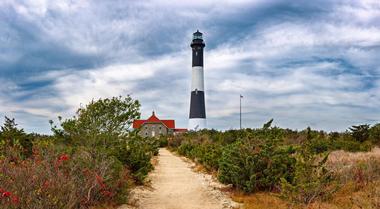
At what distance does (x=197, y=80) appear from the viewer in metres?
47.2

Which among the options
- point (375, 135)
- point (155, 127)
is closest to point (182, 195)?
point (375, 135)

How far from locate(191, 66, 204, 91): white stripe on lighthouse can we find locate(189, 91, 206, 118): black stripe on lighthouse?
61 cm

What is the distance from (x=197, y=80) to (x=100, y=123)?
3535 cm

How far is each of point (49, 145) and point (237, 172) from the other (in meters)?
5.43

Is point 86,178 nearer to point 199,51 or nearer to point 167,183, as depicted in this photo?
point 167,183

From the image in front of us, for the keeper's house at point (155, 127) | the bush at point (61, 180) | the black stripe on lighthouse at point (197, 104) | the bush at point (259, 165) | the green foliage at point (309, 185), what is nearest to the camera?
the bush at point (61, 180)

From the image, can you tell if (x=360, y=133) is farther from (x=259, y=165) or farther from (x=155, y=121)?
(x=155, y=121)

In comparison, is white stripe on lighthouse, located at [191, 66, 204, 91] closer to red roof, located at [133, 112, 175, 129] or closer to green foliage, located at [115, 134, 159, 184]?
red roof, located at [133, 112, 175, 129]

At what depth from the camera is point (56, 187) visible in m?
7.19

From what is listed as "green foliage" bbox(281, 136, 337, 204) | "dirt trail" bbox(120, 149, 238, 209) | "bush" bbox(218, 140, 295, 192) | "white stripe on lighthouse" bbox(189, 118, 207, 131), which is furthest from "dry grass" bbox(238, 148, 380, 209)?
"white stripe on lighthouse" bbox(189, 118, 207, 131)

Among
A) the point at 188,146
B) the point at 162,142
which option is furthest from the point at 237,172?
the point at 162,142

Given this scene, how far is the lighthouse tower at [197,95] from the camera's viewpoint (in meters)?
47.1

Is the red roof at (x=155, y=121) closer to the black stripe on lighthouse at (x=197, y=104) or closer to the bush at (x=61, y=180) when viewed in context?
the black stripe on lighthouse at (x=197, y=104)

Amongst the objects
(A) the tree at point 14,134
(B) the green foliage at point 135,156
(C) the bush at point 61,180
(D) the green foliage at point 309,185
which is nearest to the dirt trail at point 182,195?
(B) the green foliage at point 135,156
